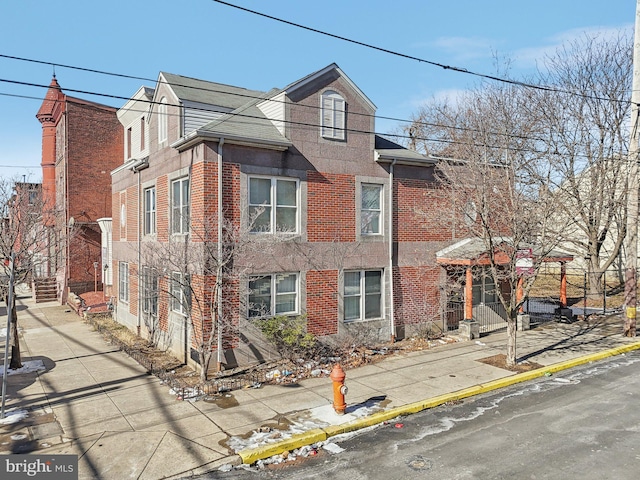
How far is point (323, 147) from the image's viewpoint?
47.3ft

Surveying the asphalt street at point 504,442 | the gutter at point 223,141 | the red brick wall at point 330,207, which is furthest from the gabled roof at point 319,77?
the asphalt street at point 504,442

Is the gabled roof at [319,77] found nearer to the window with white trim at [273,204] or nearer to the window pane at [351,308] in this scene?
the window with white trim at [273,204]

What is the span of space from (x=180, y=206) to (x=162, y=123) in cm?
343

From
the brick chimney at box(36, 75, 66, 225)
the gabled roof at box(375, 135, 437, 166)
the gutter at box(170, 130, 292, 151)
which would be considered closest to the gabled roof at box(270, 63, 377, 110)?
the gabled roof at box(375, 135, 437, 166)

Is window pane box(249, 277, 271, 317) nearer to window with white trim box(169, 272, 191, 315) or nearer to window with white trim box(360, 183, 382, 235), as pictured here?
window with white trim box(169, 272, 191, 315)

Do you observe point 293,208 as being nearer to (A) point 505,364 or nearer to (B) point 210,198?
(B) point 210,198

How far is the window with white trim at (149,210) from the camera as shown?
16655 mm

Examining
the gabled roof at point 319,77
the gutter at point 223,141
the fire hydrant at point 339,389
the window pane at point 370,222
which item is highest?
the gabled roof at point 319,77

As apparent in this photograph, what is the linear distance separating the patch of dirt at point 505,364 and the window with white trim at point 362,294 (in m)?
3.71

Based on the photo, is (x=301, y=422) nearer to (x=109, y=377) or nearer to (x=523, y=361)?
(x=109, y=377)

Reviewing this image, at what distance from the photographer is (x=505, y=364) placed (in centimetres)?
1284

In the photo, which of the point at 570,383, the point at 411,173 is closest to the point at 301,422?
the point at 570,383

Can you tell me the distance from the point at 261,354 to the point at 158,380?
109 inches

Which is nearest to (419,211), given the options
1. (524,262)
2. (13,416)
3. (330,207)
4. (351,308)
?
(330,207)
